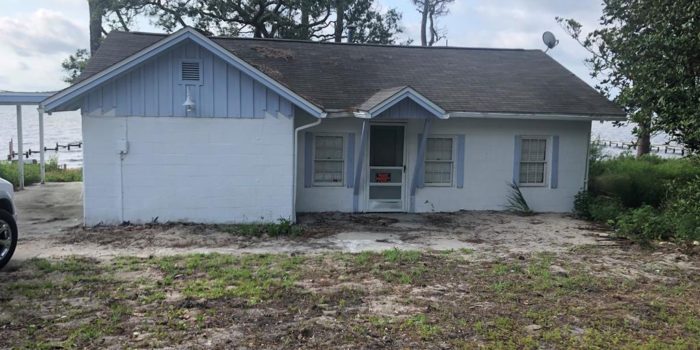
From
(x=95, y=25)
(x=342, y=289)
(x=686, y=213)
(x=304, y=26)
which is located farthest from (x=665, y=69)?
(x=95, y=25)

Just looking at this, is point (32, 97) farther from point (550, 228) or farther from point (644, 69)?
point (644, 69)

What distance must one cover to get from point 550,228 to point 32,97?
12.2 meters

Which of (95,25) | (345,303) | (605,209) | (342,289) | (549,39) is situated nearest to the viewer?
(345,303)

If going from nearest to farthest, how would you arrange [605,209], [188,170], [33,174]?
[188,170], [605,209], [33,174]

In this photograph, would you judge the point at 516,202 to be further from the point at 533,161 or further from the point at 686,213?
the point at 686,213

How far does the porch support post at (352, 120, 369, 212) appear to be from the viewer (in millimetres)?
11841

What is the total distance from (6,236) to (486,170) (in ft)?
31.3

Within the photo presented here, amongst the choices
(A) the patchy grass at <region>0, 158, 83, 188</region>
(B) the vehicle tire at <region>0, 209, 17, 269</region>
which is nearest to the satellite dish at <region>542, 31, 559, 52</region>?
(B) the vehicle tire at <region>0, 209, 17, 269</region>

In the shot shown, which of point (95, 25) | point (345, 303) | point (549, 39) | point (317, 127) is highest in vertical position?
point (95, 25)

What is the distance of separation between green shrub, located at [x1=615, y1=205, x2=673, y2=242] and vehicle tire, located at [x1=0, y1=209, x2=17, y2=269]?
9.86m

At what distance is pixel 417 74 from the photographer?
14.3 m

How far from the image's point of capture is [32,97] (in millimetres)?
13383

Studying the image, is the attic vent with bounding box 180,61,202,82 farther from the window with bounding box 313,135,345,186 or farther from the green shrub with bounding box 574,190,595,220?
the green shrub with bounding box 574,190,595,220

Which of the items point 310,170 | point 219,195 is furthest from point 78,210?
point 310,170
